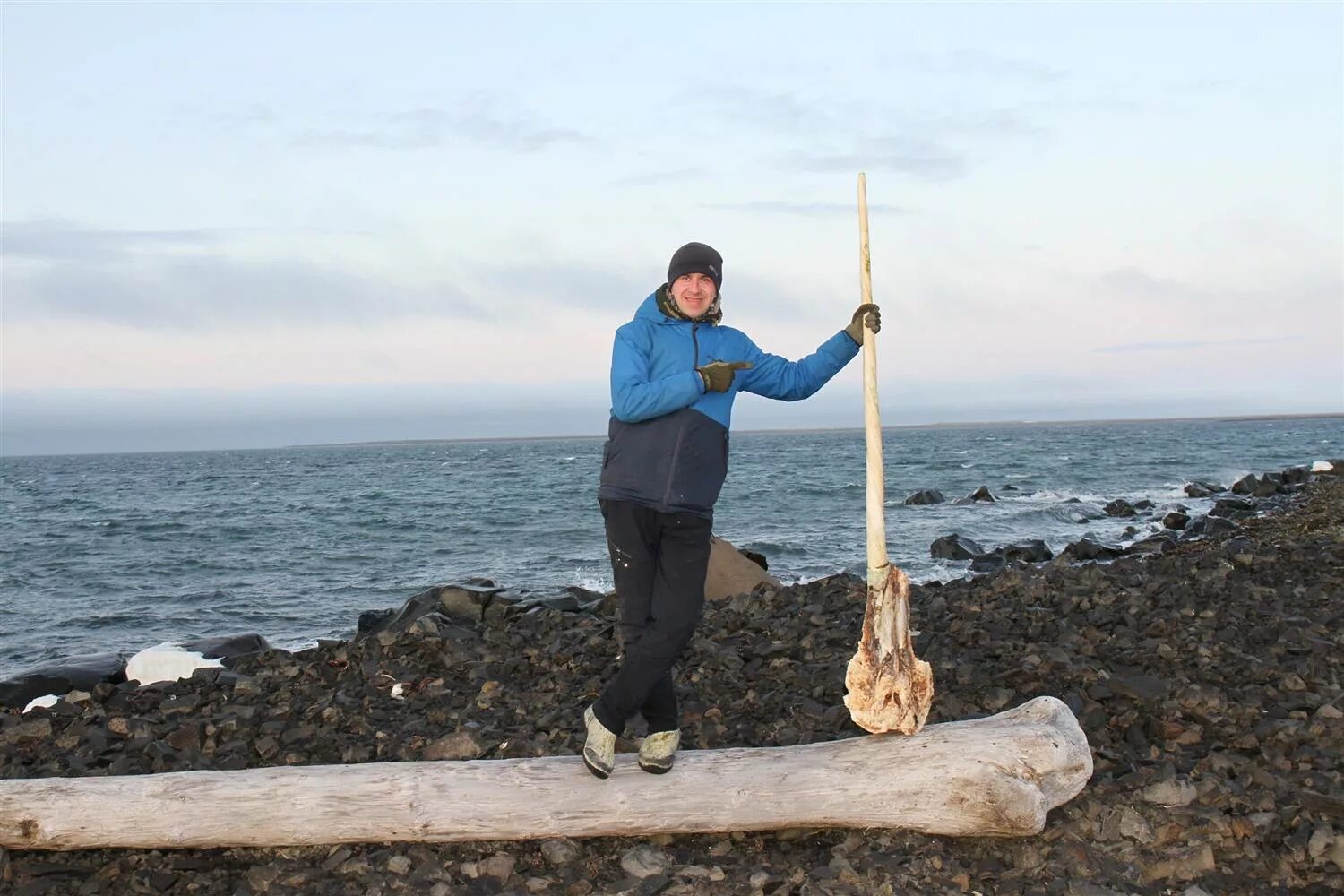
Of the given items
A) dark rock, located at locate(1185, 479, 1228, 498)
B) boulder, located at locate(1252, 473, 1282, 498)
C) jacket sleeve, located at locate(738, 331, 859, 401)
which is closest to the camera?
jacket sleeve, located at locate(738, 331, 859, 401)

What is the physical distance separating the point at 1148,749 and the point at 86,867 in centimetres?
556

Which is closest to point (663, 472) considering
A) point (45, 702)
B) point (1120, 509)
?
point (45, 702)

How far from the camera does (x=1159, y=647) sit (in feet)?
26.0

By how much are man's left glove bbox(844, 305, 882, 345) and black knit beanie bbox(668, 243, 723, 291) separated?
0.74 metres

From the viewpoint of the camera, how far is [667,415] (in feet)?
16.1

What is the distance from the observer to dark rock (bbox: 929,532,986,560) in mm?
21547

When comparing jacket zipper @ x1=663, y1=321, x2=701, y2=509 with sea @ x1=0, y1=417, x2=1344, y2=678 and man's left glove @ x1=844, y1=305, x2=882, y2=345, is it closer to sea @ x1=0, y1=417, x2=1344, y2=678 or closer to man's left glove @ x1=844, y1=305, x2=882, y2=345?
man's left glove @ x1=844, y1=305, x2=882, y2=345

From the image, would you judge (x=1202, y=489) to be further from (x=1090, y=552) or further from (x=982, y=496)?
(x=1090, y=552)

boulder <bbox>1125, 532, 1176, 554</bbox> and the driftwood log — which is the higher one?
the driftwood log

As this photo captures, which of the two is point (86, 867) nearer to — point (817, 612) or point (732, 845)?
point (732, 845)

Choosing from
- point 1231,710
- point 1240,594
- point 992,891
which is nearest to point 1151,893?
point 992,891

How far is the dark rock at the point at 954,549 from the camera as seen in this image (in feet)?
70.7

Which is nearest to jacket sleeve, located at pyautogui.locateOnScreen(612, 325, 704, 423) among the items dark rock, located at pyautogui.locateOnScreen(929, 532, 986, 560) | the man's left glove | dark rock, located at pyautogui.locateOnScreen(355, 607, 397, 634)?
the man's left glove

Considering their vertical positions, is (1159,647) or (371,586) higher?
(1159,647)
